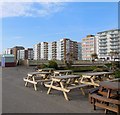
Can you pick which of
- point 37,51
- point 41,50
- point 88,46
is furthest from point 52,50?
point 88,46

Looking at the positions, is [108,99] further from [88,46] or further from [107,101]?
[88,46]

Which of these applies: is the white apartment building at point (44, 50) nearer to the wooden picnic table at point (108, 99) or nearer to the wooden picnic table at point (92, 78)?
the wooden picnic table at point (92, 78)

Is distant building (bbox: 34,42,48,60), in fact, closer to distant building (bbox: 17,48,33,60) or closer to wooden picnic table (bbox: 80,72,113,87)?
distant building (bbox: 17,48,33,60)

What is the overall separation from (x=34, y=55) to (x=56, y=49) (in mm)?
23149

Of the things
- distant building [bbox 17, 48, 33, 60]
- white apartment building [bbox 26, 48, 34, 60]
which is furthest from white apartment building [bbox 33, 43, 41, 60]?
distant building [bbox 17, 48, 33, 60]

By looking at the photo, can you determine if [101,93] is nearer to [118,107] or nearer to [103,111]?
[103,111]

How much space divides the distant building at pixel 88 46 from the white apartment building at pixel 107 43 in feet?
17.2

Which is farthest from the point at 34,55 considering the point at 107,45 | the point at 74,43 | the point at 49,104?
the point at 49,104

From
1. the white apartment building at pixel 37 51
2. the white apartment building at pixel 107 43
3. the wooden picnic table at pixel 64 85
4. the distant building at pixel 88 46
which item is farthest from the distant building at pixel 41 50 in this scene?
the wooden picnic table at pixel 64 85

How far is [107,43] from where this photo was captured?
110m

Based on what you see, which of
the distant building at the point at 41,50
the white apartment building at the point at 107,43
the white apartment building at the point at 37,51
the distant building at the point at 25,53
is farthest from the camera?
the white apartment building at the point at 37,51

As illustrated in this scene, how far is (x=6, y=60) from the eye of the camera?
36219 mm

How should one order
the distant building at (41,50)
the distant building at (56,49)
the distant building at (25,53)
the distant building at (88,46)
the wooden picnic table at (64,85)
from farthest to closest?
the distant building at (41,50) < the distant building at (25,53) < the distant building at (56,49) < the distant building at (88,46) < the wooden picnic table at (64,85)

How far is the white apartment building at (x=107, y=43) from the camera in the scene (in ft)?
346
